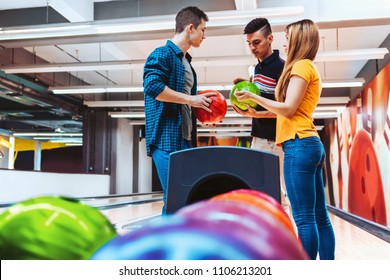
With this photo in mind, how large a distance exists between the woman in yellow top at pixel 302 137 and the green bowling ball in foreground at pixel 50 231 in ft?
3.53

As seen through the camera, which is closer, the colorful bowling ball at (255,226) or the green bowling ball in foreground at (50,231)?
the colorful bowling ball at (255,226)

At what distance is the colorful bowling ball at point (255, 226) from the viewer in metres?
0.32

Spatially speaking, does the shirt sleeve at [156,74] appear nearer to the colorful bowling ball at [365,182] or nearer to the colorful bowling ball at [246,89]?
the colorful bowling ball at [246,89]

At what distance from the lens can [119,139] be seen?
11.6 m

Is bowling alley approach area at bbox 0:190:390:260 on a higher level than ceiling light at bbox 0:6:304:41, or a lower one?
lower

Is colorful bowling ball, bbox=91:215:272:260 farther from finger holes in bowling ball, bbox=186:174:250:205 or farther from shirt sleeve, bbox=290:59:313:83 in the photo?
shirt sleeve, bbox=290:59:313:83

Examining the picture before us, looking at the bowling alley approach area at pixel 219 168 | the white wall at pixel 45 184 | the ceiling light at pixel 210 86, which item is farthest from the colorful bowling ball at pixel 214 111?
the ceiling light at pixel 210 86

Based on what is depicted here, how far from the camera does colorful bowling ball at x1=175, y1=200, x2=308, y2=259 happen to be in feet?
1.05

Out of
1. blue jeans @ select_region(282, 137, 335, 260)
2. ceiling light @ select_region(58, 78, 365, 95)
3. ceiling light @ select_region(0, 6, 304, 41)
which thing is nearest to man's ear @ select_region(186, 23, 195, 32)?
blue jeans @ select_region(282, 137, 335, 260)

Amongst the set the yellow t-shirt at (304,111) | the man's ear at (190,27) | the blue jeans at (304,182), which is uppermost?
the man's ear at (190,27)

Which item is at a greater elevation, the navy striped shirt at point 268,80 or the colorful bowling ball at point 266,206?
the navy striped shirt at point 268,80

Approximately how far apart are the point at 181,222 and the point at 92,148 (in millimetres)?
10683

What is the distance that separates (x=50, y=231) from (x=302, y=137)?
1.19 metres

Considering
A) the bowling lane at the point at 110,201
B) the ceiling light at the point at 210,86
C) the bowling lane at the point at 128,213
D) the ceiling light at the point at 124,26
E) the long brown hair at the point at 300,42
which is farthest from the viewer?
the bowling lane at the point at 110,201
